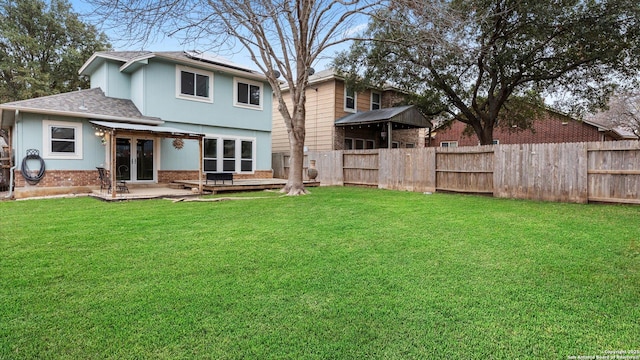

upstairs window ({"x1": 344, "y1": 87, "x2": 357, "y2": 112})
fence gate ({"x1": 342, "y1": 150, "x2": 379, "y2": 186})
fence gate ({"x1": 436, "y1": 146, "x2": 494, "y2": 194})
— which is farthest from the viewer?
upstairs window ({"x1": 344, "y1": 87, "x2": 357, "y2": 112})

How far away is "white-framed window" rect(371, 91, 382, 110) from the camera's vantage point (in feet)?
64.6

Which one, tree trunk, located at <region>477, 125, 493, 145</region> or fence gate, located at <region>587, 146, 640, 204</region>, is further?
tree trunk, located at <region>477, 125, 493, 145</region>

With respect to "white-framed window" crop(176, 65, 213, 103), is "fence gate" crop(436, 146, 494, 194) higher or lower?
lower

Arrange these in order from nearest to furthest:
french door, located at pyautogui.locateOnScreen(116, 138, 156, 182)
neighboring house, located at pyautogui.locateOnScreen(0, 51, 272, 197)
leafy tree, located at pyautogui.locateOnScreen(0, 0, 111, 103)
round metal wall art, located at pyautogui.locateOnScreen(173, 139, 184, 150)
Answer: neighboring house, located at pyautogui.locateOnScreen(0, 51, 272, 197)
french door, located at pyautogui.locateOnScreen(116, 138, 156, 182)
round metal wall art, located at pyautogui.locateOnScreen(173, 139, 184, 150)
leafy tree, located at pyautogui.locateOnScreen(0, 0, 111, 103)

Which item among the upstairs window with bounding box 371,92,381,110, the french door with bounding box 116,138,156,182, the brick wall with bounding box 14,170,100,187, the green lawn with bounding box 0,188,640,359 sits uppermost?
the upstairs window with bounding box 371,92,381,110

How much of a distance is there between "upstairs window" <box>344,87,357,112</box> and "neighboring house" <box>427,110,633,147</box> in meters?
4.87

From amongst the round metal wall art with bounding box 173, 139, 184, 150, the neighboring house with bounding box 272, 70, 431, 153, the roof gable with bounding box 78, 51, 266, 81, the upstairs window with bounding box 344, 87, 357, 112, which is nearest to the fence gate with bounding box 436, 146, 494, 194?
the neighboring house with bounding box 272, 70, 431, 153

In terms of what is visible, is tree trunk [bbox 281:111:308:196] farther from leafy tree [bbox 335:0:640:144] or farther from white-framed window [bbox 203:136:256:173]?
white-framed window [bbox 203:136:256:173]

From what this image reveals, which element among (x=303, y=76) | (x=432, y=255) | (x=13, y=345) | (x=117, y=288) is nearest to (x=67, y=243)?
(x=117, y=288)

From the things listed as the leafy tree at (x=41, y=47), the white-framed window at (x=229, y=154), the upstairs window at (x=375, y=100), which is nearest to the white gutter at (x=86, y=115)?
the white-framed window at (x=229, y=154)

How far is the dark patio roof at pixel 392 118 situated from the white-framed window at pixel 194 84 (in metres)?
6.59

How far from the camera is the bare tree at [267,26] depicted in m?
8.52

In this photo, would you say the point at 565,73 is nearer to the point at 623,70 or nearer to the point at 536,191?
the point at 623,70

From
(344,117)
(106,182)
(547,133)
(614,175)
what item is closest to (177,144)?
(106,182)
